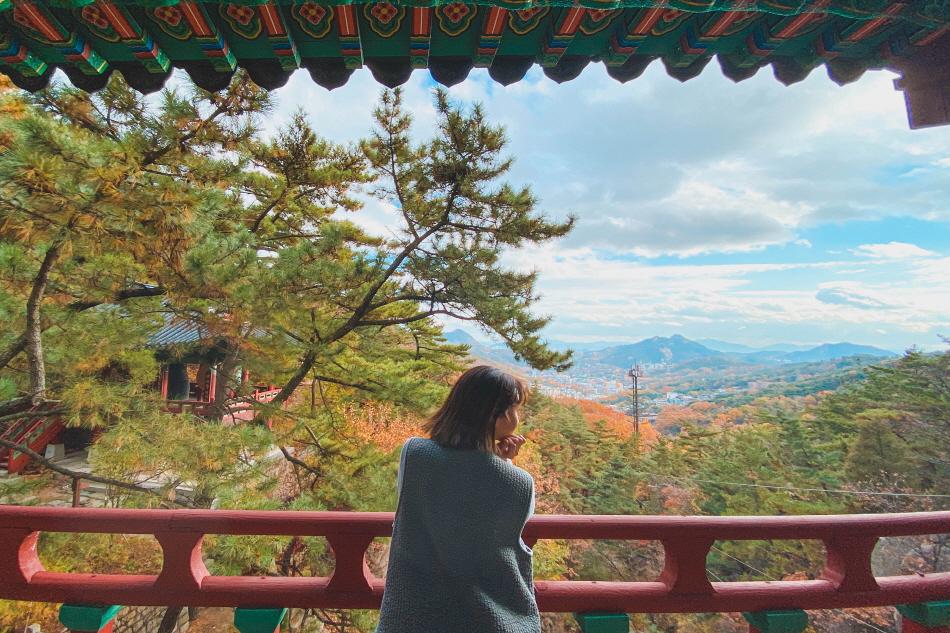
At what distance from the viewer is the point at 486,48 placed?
1.25 m

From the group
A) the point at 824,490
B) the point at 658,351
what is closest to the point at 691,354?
the point at 658,351

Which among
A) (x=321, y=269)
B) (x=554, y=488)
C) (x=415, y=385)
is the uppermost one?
(x=321, y=269)

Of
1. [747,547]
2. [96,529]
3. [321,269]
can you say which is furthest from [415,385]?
[747,547]

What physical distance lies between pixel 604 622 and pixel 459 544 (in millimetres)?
581

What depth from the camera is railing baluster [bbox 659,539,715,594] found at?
1065mm

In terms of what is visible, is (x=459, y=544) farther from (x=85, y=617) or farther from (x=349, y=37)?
(x=349, y=37)

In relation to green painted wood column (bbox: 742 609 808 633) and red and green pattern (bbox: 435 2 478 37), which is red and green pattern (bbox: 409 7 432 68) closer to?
red and green pattern (bbox: 435 2 478 37)

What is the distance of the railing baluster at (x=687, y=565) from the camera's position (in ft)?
3.50

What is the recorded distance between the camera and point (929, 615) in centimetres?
109

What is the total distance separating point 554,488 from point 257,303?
45.1ft

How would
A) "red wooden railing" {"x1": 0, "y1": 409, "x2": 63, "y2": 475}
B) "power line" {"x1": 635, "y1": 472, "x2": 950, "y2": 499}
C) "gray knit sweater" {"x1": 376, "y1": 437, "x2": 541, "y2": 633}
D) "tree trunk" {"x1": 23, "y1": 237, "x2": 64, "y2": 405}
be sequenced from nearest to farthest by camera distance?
"gray knit sweater" {"x1": 376, "y1": 437, "x2": 541, "y2": 633}, "tree trunk" {"x1": 23, "y1": 237, "x2": 64, "y2": 405}, "red wooden railing" {"x1": 0, "y1": 409, "x2": 63, "y2": 475}, "power line" {"x1": 635, "y1": 472, "x2": 950, "y2": 499}

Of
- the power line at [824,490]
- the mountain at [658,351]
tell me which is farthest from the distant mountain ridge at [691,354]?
the power line at [824,490]

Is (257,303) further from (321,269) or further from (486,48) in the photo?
(486,48)

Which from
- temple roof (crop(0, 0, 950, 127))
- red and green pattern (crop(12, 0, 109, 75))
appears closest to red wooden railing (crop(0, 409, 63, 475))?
red and green pattern (crop(12, 0, 109, 75))
